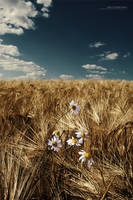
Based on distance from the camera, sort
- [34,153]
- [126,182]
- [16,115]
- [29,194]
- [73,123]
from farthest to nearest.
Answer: [16,115] → [73,123] → [34,153] → [126,182] → [29,194]

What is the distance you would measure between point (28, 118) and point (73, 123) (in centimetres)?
48

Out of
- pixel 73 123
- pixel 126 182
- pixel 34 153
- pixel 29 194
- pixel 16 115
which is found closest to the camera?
pixel 29 194

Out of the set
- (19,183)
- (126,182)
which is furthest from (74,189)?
(19,183)

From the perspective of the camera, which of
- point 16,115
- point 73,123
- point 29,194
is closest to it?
point 29,194

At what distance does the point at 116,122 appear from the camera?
806 millimetres

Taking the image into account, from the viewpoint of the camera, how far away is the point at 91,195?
56cm

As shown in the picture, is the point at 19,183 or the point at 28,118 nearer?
the point at 19,183

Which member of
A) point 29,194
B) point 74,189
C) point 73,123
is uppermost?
point 73,123

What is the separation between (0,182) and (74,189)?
340mm

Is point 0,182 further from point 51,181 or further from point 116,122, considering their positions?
point 116,122

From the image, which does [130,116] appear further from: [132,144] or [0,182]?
[0,182]

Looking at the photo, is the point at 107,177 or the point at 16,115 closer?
the point at 107,177

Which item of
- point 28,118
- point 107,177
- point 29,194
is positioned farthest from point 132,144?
point 28,118

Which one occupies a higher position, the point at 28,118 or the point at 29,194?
the point at 28,118
